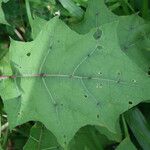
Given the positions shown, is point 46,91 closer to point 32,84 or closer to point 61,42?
point 32,84

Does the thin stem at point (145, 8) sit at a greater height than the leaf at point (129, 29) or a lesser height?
greater

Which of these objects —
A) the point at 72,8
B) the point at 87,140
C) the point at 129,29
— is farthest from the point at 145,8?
the point at 87,140

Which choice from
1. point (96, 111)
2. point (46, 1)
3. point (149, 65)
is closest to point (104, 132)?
point (96, 111)

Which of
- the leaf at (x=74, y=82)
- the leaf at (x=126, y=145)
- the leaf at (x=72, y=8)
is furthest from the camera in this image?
the leaf at (x=72, y=8)

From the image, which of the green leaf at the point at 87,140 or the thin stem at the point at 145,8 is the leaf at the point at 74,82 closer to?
the green leaf at the point at 87,140

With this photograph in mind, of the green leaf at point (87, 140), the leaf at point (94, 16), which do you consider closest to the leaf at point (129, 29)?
the leaf at point (94, 16)

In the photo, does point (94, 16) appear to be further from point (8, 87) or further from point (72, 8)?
point (8, 87)
